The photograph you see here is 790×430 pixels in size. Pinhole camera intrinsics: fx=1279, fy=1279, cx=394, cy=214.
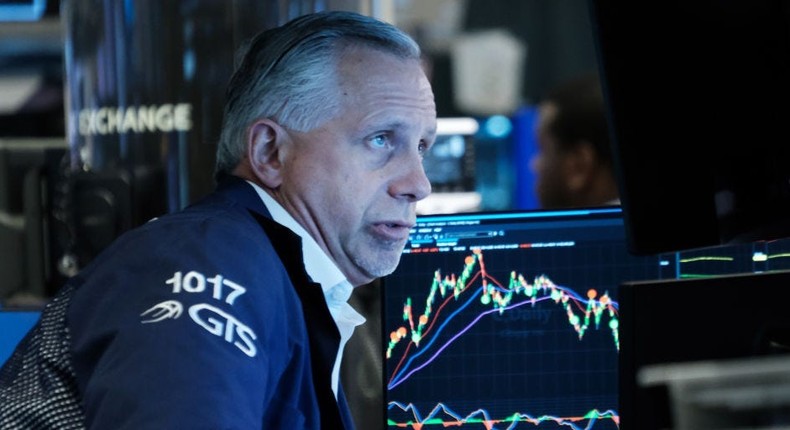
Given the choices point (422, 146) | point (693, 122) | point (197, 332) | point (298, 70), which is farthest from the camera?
point (422, 146)

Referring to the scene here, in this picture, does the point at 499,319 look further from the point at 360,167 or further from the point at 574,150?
the point at 574,150

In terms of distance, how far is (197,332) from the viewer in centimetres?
103

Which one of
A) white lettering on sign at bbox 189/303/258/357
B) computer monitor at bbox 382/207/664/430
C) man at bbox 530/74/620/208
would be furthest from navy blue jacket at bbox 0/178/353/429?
man at bbox 530/74/620/208

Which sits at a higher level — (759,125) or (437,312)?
(759,125)

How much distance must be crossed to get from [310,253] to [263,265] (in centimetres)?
24

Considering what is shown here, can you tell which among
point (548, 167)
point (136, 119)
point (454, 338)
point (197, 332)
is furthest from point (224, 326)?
point (548, 167)

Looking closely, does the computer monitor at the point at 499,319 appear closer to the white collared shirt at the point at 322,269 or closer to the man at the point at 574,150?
the white collared shirt at the point at 322,269

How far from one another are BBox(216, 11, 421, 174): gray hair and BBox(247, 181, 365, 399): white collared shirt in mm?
87

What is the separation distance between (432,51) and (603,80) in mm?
2347

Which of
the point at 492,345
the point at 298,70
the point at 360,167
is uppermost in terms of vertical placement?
the point at 298,70

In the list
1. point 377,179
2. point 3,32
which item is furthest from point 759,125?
point 3,32

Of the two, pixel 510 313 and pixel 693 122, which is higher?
pixel 693 122

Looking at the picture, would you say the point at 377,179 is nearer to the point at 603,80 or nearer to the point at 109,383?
the point at 603,80

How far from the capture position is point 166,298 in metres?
1.07
